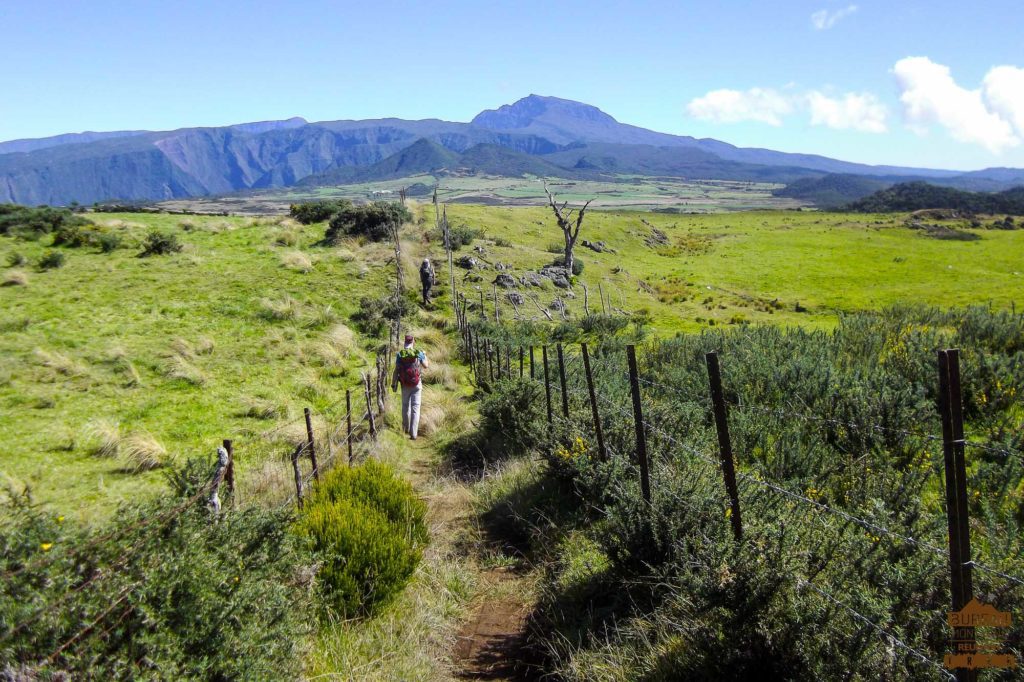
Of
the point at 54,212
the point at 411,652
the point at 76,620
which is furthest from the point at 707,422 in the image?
the point at 54,212

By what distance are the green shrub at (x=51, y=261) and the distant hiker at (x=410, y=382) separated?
69.8ft

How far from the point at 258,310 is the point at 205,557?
19.0m

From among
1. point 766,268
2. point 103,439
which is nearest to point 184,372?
point 103,439

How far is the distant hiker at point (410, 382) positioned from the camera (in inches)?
459

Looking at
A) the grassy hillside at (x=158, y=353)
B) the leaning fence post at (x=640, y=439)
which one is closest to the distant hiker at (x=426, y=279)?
the grassy hillside at (x=158, y=353)

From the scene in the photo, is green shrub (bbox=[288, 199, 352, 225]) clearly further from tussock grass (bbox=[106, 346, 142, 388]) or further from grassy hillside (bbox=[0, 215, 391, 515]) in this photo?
tussock grass (bbox=[106, 346, 142, 388])

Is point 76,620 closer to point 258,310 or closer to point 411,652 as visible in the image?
point 411,652

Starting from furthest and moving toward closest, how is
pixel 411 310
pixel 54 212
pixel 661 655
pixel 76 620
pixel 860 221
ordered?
pixel 860 221 → pixel 54 212 → pixel 411 310 → pixel 661 655 → pixel 76 620

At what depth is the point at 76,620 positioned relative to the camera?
2951 millimetres

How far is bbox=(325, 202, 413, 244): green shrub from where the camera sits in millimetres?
33062

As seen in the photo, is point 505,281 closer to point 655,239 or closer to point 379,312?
point 379,312

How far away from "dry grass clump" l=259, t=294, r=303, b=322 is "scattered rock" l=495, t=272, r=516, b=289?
33.9 ft

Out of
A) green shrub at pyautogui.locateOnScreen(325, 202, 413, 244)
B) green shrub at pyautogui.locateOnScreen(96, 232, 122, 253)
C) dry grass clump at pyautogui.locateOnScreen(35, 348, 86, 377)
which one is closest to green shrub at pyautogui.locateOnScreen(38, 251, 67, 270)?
green shrub at pyautogui.locateOnScreen(96, 232, 122, 253)

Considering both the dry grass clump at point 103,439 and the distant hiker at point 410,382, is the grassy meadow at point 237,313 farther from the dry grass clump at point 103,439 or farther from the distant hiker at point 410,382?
the distant hiker at point 410,382
